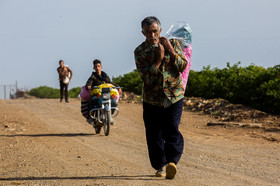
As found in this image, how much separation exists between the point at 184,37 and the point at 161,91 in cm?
91

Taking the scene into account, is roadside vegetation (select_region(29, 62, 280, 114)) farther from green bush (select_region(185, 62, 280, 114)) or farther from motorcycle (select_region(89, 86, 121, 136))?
motorcycle (select_region(89, 86, 121, 136))

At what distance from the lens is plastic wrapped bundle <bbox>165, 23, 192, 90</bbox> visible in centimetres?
592

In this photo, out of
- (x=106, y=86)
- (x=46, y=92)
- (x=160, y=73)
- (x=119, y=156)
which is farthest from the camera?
(x=46, y=92)

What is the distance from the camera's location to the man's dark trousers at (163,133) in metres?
5.75

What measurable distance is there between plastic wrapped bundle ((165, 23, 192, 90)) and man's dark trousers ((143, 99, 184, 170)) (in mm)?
399

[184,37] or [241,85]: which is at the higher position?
[184,37]

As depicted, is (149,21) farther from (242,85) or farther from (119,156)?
(242,85)

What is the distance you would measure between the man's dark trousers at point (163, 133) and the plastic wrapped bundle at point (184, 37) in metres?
0.40

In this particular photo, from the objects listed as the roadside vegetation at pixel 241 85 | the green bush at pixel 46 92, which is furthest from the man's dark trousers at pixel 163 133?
the green bush at pixel 46 92

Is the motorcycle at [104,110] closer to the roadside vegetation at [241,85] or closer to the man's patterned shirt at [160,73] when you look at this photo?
the man's patterned shirt at [160,73]

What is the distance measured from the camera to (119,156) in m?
7.94

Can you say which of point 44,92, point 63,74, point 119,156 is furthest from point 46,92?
point 119,156

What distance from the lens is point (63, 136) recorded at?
36.1 ft

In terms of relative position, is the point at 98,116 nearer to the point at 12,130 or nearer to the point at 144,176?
A: the point at 12,130
